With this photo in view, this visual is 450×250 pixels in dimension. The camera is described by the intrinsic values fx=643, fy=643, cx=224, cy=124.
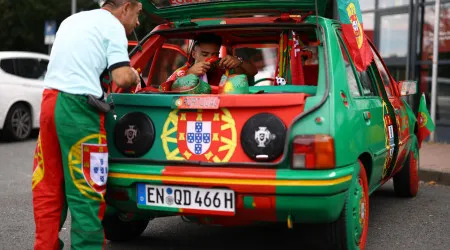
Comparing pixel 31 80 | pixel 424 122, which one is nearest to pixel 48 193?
pixel 424 122

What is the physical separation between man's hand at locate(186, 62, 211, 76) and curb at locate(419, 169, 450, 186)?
13.1 ft

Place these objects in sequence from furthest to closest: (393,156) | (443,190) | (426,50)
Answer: (426,50), (443,190), (393,156)

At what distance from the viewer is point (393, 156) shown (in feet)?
16.6

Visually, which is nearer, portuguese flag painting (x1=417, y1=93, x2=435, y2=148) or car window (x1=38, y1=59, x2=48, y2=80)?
portuguese flag painting (x1=417, y1=93, x2=435, y2=148)

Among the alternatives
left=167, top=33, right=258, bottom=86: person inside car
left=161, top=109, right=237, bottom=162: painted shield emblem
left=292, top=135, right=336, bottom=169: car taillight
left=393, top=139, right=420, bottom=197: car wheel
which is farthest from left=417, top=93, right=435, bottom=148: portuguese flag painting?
left=161, top=109, right=237, bottom=162: painted shield emblem

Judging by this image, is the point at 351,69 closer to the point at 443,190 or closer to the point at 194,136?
the point at 194,136

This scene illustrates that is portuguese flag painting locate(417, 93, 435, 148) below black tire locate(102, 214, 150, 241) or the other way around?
the other way around

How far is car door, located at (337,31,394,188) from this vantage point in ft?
13.2

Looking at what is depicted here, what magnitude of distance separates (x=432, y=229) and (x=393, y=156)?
0.67 meters

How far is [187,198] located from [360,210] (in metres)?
1.15

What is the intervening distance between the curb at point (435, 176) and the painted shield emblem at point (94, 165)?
5.11 metres

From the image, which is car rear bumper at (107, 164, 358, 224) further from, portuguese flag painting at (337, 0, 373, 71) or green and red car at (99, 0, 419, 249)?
portuguese flag painting at (337, 0, 373, 71)

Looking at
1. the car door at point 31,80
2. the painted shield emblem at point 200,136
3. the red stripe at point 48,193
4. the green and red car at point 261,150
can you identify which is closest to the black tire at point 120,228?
the green and red car at point 261,150

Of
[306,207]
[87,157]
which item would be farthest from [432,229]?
[87,157]
